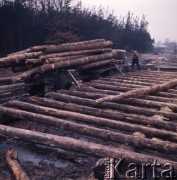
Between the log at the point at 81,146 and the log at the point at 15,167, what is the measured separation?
11.7 inches

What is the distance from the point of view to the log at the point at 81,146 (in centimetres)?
298

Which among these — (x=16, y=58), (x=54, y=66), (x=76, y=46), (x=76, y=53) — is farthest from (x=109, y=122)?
(x=76, y=46)

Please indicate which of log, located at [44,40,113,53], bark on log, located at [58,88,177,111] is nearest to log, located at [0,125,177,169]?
bark on log, located at [58,88,177,111]

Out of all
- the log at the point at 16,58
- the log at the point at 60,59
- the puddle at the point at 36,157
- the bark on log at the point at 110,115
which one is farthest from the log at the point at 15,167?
the log at the point at 60,59

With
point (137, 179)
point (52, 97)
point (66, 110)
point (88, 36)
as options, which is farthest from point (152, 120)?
point (88, 36)

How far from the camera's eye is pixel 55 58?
7.18 m

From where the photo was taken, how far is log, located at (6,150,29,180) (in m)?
3.23

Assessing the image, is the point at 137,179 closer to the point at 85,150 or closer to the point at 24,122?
the point at 85,150

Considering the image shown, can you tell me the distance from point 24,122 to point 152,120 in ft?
8.89

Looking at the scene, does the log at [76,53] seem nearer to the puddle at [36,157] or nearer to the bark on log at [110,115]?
the bark on log at [110,115]

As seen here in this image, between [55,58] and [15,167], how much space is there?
4.09 meters

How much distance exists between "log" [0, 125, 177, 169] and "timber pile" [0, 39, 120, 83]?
2.58 metres

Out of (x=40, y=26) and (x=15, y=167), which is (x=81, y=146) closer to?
(x=15, y=167)

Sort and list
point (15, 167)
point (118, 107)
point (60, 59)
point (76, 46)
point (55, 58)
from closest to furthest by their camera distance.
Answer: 1. point (15, 167)
2. point (118, 107)
3. point (55, 58)
4. point (60, 59)
5. point (76, 46)
